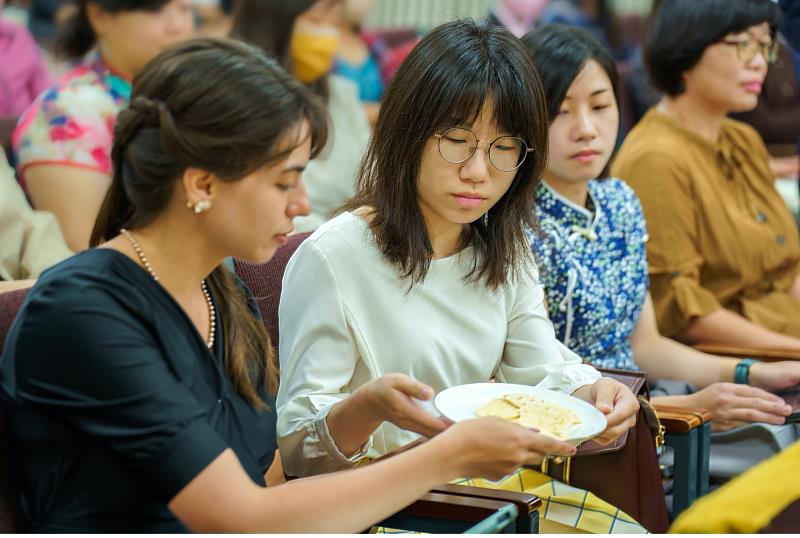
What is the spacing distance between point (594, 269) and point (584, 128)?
0.31 metres

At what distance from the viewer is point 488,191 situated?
173cm

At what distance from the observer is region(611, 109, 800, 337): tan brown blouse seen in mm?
2688

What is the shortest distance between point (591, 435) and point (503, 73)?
0.60 m

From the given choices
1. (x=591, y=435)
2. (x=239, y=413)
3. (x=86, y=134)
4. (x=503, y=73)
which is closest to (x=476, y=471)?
(x=591, y=435)

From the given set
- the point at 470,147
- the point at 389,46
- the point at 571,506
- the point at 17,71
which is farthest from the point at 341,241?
the point at 389,46

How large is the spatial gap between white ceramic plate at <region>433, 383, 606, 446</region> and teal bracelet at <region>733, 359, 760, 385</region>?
0.89 m

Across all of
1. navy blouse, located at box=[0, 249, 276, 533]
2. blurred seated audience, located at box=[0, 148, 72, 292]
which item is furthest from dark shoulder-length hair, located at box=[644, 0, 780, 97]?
navy blouse, located at box=[0, 249, 276, 533]

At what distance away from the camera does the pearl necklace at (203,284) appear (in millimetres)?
1380

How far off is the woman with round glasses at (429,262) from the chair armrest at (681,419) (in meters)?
0.18

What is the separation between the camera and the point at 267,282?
1924mm

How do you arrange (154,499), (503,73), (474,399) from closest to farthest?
1. (154,499)
2. (474,399)
3. (503,73)

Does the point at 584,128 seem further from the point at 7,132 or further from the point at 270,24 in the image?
the point at 270,24

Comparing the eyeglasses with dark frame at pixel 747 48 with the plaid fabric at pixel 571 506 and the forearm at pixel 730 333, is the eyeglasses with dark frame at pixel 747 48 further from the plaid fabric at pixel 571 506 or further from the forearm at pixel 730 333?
the plaid fabric at pixel 571 506

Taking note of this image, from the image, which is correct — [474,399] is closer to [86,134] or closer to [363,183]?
[363,183]
